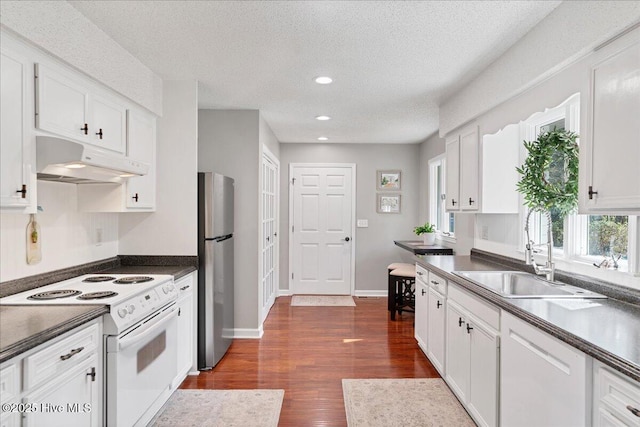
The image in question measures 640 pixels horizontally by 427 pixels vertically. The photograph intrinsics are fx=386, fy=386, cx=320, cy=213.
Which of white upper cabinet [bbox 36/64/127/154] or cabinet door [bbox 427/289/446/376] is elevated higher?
white upper cabinet [bbox 36/64/127/154]

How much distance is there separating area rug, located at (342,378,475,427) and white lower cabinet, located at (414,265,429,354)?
47 centimetres

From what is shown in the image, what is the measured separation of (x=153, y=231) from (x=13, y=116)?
62.8 inches

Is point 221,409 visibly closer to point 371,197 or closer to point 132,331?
point 132,331

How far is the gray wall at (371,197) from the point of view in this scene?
20.5 feet

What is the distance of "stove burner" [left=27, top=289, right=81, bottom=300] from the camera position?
200cm

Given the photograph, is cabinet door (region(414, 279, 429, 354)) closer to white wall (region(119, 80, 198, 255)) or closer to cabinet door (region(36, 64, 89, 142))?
white wall (region(119, 80, 198, 255))

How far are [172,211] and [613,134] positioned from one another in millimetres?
2970

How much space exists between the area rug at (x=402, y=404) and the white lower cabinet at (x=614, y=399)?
1.35 metres

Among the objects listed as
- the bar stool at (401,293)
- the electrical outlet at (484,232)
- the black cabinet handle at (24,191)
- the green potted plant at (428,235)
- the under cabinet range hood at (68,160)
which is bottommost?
the bar stool at (401,293)

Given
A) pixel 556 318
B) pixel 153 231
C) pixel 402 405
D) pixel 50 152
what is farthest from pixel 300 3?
pixel 402 405

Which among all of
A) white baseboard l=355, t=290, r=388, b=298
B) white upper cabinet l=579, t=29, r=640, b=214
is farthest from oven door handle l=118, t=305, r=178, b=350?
white baseboard l=355, t=290, r=388, b=298

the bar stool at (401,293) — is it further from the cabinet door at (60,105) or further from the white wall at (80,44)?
the cabinet door at (60,105)

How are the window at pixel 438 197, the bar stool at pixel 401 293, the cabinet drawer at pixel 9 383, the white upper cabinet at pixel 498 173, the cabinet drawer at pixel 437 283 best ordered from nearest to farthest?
the cabinet drawer at pixel 9 383 → the cabinet drawer at pixel 437 283 → the white upper cabinet at pixel 498 173 → the bar stool at pixel 401 293 → the window at pixel 438 197

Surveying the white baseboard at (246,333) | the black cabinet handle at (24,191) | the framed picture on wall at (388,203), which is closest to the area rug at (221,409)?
the white baseboard at (246,333)
